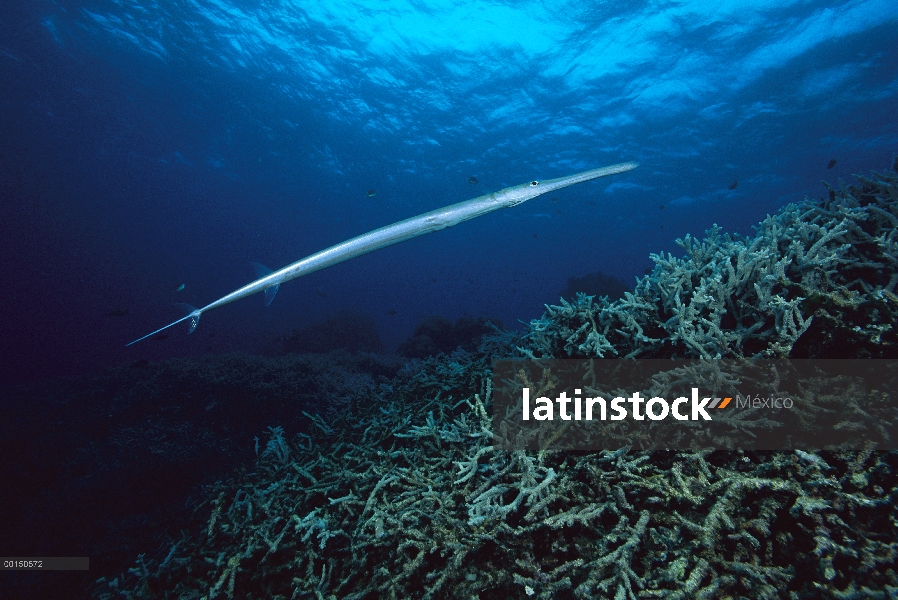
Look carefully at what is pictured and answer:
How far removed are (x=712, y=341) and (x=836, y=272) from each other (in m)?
1.61

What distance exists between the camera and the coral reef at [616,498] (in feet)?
6.48

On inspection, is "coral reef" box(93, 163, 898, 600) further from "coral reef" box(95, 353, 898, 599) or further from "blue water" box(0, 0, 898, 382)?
"blue water" box(0, 0, 898, 382)

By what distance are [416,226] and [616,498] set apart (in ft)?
9.84

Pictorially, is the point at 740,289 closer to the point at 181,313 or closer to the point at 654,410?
the point at 654,410

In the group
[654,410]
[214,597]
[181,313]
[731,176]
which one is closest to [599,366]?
[654,410]

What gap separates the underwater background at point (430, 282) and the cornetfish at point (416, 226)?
54 centimetres

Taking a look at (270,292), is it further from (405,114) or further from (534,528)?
(405,114)

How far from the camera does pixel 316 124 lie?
36469 millimetres

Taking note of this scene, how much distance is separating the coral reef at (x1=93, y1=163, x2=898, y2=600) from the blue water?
9.97 ft

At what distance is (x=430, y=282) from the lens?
31.4 meters

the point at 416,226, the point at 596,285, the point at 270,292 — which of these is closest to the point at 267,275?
the point at 270,292

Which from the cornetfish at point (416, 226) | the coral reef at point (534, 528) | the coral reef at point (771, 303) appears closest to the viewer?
the coral reef at point (534, 528)

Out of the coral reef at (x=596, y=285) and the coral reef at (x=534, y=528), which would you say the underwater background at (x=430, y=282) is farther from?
the coral reef at (x=596, y=285)

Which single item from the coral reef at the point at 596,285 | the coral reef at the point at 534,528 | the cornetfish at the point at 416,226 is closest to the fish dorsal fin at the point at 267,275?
the cornetfish at the point at 416,226
